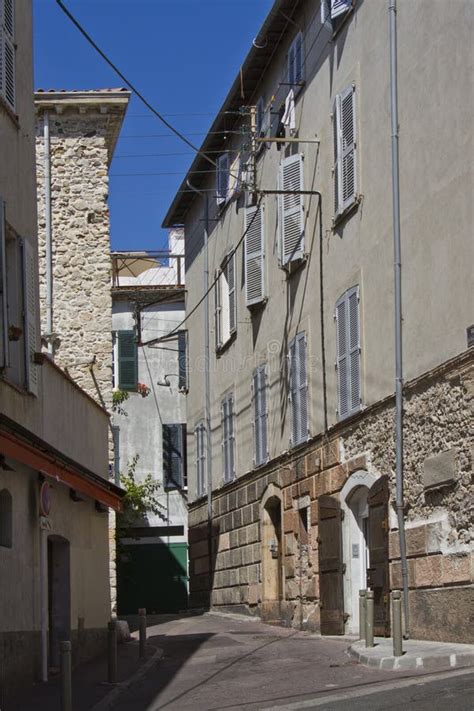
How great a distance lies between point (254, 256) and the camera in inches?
983

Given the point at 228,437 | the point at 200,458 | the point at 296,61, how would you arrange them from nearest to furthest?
the point at 296,61, the point at 228,437, the point at 200,458

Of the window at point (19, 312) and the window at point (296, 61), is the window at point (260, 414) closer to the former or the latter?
the window at point (296, 61)

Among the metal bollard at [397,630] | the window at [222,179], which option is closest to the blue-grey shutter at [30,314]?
the metal bollard at [397,630]

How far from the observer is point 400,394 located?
16.8 metres

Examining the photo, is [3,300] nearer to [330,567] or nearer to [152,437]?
[330,567]

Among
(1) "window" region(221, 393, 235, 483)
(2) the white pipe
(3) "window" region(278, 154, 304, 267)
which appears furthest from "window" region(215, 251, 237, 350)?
(2) the white pipe

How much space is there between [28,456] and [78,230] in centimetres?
1342

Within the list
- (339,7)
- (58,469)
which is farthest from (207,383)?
(58,469)

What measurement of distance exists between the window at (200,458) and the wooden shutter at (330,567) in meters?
10.1

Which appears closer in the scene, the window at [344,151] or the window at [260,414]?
the window at [344,151]

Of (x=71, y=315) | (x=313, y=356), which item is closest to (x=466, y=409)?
(x=313, y=356)

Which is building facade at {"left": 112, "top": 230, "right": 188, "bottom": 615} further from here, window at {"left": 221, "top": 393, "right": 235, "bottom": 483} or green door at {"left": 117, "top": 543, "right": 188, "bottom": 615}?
window at {"left": 221, "top": 393, "right": 235, "bottom": 483}

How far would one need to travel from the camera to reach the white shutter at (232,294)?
1068 inches

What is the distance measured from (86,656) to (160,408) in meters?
21.7
